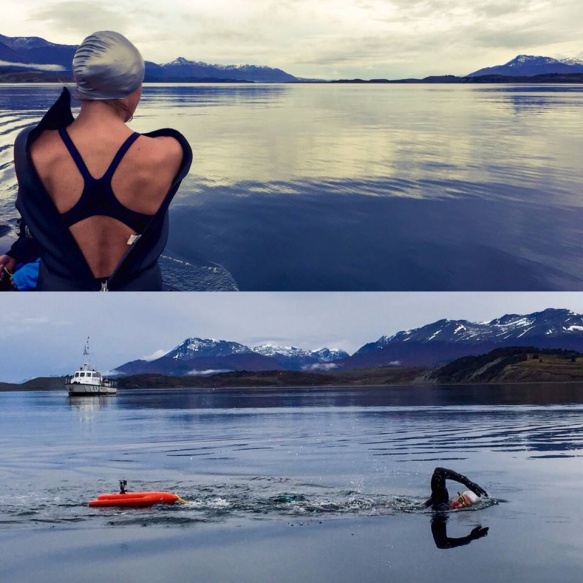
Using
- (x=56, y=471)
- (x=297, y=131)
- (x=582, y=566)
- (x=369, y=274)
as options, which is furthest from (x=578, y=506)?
(x=56, y=471)

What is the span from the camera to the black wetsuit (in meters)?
5.79

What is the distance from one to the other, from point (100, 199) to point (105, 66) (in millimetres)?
936

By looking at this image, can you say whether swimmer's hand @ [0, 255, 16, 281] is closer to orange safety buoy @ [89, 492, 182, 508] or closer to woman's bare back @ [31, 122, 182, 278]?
woman's bare back @ [31, 122, 182, 278]

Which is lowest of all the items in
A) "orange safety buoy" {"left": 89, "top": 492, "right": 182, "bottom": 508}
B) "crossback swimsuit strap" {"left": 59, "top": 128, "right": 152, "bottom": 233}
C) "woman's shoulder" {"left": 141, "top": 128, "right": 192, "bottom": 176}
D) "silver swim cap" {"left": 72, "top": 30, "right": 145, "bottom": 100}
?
"orange safety buoy" {"left": 89, "top": 492, "right": 182, "bottom": 508}

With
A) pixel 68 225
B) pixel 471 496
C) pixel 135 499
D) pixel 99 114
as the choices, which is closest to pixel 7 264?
pixel 68 225

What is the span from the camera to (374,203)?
12398 mm

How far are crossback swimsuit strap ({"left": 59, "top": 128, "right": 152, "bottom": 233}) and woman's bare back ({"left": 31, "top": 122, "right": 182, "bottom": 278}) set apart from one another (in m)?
0.02

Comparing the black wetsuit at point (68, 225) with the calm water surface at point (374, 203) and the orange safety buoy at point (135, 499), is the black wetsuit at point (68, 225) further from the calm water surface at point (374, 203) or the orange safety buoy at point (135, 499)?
the orange safety buoy at point (135, 499)

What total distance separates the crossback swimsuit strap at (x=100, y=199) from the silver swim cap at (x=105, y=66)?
368 millimetres

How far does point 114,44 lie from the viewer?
19.3 ft

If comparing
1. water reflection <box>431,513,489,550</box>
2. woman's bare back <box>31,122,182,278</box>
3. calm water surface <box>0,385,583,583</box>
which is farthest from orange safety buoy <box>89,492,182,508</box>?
woman's bare back <box>31,122,182,278</box>

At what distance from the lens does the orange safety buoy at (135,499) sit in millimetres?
13867

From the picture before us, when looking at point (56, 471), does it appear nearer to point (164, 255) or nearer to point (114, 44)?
point (164, 255)

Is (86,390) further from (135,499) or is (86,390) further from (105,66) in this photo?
(105,66)
